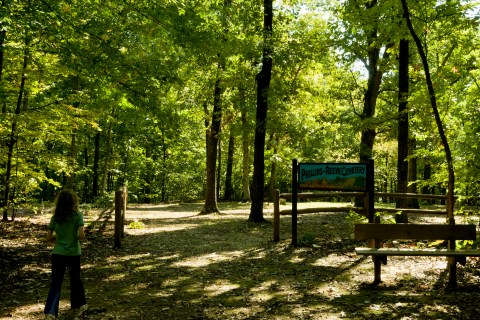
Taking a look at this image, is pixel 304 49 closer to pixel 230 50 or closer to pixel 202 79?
pixel 230 50

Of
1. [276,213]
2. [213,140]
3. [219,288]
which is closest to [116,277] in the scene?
[219,288]

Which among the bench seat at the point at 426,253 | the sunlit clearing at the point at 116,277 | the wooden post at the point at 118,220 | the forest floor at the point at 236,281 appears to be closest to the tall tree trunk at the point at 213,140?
the forest floor at the point at 236,281

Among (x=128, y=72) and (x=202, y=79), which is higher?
(x=202, y=79)

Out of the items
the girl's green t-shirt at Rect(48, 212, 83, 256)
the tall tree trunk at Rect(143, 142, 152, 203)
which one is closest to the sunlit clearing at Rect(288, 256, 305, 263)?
the girl's green t-shirt at Rect(48, 212, 83, 256)

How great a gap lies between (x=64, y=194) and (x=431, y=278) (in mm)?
6369

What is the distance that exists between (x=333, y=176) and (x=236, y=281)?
154 inches

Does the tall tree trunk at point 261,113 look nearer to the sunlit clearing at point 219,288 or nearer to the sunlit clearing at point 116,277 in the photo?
the sunlit clearing at point 116,277

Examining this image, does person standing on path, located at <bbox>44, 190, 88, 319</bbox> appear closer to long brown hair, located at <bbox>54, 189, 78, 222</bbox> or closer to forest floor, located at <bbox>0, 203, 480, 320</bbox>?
long brown hair, located at <bbox>54, 189, 78, 222</bbox>

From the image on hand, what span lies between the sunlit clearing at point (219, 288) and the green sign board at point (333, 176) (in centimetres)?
390

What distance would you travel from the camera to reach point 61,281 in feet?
17.6

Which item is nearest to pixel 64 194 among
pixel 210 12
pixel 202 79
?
pixel 210 12

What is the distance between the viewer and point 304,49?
1459 cm

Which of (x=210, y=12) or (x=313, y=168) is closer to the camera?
(x=313, y=168)

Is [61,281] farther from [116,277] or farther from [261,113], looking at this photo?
[261,113]
